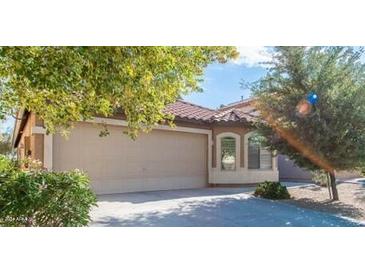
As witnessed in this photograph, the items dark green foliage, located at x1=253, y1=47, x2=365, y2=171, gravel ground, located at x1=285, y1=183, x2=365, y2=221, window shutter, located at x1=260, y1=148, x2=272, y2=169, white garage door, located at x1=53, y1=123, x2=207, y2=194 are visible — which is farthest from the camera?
window shutter, located at x1=260, y1=148, x2=272, y2=169

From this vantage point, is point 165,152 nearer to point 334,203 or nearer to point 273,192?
point 273,192

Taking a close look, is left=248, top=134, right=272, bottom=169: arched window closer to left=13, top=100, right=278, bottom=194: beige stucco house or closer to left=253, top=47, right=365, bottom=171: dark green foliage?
left=13, top=100, right=278, bottom=194: beige stucco house

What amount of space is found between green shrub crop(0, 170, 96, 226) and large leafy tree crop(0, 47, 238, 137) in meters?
1.51

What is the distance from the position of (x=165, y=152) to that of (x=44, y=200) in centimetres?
954

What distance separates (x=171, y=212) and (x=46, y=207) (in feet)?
15.1

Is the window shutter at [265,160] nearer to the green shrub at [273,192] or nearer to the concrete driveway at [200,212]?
the green shrub at [273,192]

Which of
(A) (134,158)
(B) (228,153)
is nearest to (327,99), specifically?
(B) (228,153)

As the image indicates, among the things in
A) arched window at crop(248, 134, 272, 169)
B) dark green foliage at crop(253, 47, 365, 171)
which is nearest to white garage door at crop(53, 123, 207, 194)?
arched window at crop(248, 134, 272, 169)

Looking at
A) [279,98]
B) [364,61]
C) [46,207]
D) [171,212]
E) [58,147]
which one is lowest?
[171,212]

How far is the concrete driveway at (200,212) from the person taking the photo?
8523mm

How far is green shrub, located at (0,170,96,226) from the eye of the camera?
543cm
